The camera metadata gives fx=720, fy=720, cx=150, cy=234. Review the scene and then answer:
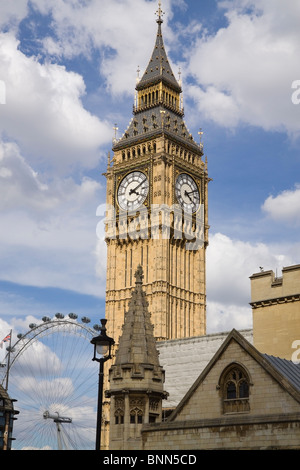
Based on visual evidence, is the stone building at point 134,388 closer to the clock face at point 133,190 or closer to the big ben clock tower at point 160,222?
the big ben clock tower at point 160,222

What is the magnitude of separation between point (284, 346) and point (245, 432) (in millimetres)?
17248

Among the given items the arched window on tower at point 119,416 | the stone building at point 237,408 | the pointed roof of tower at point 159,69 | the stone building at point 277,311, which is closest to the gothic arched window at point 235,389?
the stone building at point 237,408

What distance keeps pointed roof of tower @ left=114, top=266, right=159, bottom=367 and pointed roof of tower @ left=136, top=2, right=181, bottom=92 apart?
81940 millimetres

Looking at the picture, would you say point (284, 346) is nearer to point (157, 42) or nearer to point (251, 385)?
point (251, 385)

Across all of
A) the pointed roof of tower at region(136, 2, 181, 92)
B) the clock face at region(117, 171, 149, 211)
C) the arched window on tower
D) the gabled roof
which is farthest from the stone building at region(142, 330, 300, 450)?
the pointed roof of tower at region(136, 2, 181, 92)

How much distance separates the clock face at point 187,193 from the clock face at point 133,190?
4647 mm

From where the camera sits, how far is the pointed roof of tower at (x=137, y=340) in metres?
30.1

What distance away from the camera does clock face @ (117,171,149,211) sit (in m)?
99.9

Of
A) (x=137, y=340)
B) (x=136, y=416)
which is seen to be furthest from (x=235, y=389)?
(x=137, y=340)

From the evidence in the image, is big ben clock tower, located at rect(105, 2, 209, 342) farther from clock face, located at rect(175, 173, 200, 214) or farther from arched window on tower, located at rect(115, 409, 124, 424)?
arched window on tower, located at rect(115, 409, 124, 424)

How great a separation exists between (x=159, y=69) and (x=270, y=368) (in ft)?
294

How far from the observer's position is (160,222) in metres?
95.7

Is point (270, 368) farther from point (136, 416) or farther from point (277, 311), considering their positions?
point (277, 311)
